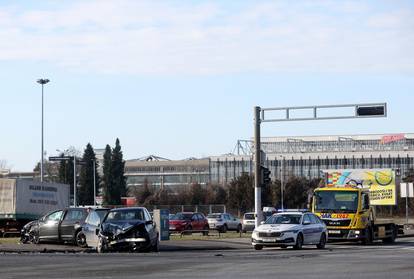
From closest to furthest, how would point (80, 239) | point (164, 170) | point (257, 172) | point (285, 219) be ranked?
point (80, 239)
point (285, 219)
point (257, 172)
point (164, 170)

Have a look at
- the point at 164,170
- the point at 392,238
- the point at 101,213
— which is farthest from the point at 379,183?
the point at 164,170

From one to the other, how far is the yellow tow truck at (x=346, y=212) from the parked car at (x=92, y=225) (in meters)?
10.9

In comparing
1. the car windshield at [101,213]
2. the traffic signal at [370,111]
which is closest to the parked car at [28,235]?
the car windshield at [101,213]

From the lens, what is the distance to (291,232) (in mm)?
31984

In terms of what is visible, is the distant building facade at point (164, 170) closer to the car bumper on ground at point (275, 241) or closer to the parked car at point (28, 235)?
the parked car at point (28, 235)

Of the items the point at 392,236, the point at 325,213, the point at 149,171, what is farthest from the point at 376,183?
the point at 149,171

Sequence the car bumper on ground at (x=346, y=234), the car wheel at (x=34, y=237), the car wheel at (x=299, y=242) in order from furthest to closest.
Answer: the car bumper on ground at (x=346, y=234) < the car wheel at (x=34, y=237) < the car wheel at (x=299, y=242)

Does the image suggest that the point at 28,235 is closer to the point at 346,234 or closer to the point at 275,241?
the point at 275,241

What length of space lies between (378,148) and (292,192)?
40756 mm

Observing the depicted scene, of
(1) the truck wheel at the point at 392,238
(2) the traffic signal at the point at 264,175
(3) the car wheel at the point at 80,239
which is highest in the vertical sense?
(2) the traffic signal at the point at 264,175

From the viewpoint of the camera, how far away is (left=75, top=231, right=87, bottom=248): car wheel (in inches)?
1291

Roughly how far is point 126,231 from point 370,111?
16.1m

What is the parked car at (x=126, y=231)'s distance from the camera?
29.6 m

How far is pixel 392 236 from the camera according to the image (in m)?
41.8
